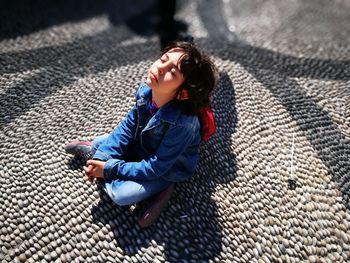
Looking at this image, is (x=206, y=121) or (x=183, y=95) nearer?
(x=183, y=95)

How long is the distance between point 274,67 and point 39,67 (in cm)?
278

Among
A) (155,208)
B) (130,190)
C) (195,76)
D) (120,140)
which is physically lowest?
(155,208)

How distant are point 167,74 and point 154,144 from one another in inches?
21.1

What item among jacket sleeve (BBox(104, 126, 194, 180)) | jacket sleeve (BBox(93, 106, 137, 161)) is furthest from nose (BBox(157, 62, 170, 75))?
jacket sleeve (BBox(93, 106, 137, 161))

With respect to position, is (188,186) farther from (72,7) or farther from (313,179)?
(72,7)

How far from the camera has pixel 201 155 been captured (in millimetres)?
2811

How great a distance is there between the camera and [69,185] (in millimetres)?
2518

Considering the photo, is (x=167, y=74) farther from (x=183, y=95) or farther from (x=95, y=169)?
(x=95, y=169)

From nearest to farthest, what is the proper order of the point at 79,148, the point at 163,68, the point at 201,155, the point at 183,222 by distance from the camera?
the point at 163,68, the point at 183,222, the point at 79,148, the point at 201,155

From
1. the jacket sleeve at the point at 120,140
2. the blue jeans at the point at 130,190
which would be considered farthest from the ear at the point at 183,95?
the blue jeans at the point at 130,190

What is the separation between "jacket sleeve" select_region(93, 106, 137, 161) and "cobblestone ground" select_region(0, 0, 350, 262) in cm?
31

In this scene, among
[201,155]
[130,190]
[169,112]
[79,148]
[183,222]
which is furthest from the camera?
[201,155]

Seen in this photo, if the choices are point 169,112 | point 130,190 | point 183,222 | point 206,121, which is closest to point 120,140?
point 130,190

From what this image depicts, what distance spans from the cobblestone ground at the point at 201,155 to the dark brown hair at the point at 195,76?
0.77m
